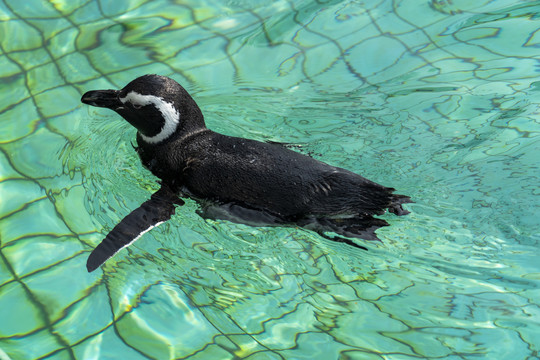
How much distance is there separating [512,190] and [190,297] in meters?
1.13

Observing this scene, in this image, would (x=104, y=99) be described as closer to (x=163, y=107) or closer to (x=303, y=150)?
(x=163, y=107)

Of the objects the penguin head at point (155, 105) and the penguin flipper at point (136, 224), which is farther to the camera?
the penguin head at point (155, 105)

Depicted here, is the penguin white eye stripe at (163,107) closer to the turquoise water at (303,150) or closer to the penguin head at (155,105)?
the penguin head at (155,105)

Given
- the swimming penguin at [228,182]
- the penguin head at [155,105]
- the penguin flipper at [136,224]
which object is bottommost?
the penguin flipper at [136,224]

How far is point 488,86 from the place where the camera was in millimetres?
2865

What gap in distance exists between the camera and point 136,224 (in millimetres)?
2018

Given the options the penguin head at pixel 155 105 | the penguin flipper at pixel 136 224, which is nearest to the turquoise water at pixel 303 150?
the penguin flipper at pixel 136 224

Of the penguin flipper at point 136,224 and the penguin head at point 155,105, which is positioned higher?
the penguin head at point 155,105

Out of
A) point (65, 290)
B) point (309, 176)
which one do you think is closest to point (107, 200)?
point (65, 290)

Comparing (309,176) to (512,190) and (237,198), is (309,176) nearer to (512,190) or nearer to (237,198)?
(237,198)

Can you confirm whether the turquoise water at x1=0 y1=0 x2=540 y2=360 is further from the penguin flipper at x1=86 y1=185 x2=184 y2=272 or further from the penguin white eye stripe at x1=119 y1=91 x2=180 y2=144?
the penguin white eye stripe at x1=119 y1=91 x2=180 y2=144

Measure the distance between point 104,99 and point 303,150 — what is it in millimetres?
744

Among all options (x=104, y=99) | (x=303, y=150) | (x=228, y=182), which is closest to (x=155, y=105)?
(x=104, y=99)

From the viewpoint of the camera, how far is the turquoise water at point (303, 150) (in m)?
1.84
